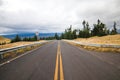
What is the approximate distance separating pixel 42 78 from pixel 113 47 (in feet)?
45.9

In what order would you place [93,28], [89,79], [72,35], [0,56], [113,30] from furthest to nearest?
[72,35] < [113,30] < [93,28] < [0,56] < [89,79]

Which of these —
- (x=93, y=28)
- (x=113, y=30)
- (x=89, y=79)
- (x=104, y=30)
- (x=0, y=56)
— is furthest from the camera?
(x=113, y=30)

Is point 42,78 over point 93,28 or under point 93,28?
under

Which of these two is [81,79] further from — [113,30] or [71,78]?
[113,30]

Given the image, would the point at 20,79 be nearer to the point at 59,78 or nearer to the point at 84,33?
the point at 59,78

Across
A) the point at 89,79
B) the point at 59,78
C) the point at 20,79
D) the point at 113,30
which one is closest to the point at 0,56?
the point at 20,79

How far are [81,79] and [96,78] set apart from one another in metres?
0.68

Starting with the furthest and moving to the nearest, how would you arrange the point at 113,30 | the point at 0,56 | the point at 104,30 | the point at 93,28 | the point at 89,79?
1. the point at 113,30
2. the point at 93,28
3. the point at 104,30
4. the point at 0,56
5. the point at 89,79

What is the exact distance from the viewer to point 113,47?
17.4m

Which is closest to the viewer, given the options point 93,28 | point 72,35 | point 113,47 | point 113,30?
point 113,47

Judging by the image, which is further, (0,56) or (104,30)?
(104,30)

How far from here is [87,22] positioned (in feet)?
403

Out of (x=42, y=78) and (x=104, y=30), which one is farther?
(x=104, y=30)

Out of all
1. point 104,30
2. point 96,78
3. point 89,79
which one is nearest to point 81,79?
point 89,79
